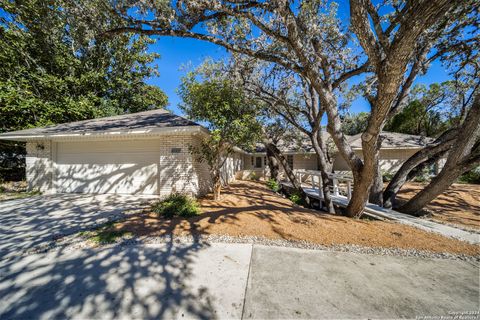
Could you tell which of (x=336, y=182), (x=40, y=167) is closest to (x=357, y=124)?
(x=336, y=182)

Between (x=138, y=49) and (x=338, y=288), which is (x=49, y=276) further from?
(x=138, y=49)

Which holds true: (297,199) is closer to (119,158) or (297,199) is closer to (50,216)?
(119,158)

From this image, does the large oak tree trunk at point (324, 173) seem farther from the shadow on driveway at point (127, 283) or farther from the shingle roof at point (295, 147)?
the shingle roof at point (295, 147)

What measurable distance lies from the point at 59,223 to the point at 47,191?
5870 millimetres

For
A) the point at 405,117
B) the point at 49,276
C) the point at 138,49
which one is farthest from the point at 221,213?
the point at 405,117

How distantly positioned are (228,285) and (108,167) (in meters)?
8.44

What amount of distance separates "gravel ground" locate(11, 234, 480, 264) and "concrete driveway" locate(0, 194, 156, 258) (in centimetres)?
44

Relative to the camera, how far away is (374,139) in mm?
3893

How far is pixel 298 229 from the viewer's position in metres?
4.38

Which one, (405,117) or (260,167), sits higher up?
(405,117)

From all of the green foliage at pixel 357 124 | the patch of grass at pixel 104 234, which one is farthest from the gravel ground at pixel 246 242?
the green foliage at pixel 357 124

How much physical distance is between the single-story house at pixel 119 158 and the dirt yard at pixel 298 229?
266cm

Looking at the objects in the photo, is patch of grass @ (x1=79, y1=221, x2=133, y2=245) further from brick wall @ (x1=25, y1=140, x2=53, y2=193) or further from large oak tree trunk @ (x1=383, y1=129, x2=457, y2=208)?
large oak tree trunk @ (x1=383, y1=129, x2=457, y2=208)

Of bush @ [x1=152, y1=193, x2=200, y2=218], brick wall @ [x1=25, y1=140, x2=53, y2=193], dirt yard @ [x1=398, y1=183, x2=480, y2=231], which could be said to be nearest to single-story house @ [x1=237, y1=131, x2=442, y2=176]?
dirt yard @ [x1=398, y1=183, x2=480, y2=231]
